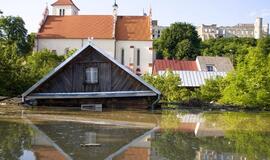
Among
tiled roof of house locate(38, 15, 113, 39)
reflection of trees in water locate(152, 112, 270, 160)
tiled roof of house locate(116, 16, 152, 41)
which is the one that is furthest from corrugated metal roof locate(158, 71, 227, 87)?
reflection of trees in water locate(152, 112, 270, 160)

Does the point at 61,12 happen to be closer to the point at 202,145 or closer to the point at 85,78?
the point at 85,78

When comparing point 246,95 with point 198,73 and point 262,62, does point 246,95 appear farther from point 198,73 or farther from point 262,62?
point 198,73

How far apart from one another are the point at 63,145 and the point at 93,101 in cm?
1588

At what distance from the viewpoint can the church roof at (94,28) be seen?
63312 millimetres

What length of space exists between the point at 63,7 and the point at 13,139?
211 feet

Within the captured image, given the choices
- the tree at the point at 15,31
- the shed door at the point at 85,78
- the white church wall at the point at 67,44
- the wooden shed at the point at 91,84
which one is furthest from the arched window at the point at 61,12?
the shed door at the point at 85,78

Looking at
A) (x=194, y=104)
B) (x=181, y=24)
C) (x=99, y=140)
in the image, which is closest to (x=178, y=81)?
(x=194, y=104)

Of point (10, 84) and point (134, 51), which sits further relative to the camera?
point (134, 51)

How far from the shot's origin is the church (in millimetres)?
63281

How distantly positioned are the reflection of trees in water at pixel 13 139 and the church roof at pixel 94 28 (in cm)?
4719

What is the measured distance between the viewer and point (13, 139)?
491 inches

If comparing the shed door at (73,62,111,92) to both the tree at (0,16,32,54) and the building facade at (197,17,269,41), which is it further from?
the building facade at (197,17,269,41)

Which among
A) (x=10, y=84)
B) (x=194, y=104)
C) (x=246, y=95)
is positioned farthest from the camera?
(x=194, y=104)

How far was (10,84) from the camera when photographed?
30.0 m
